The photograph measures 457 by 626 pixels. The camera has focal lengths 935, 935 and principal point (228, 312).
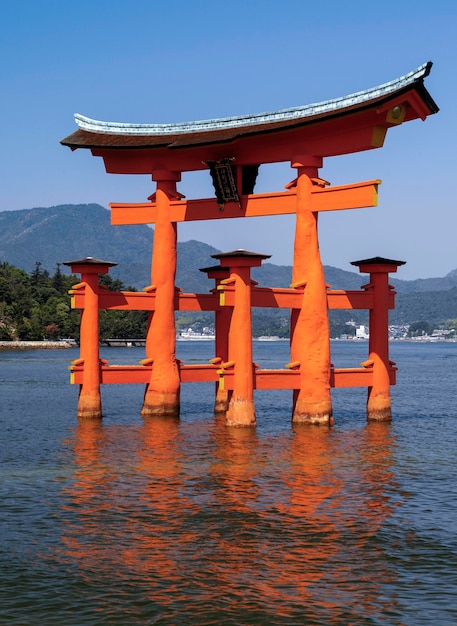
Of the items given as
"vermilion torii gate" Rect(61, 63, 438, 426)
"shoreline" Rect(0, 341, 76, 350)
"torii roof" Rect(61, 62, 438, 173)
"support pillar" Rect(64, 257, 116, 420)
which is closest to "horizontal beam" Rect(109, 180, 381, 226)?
"vermilion torii gate" Rect(61, 63, 438, 426)

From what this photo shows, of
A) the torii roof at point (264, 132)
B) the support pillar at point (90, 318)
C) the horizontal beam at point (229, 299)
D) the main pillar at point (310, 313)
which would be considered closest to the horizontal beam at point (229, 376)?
the support pillar at point (90, 318)

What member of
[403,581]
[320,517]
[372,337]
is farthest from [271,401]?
[403,581]

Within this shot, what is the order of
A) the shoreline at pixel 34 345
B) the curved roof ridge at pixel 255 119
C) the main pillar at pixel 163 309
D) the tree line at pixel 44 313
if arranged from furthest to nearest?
the tree line at pixel 44 313 → the shoreline at pixel 34 345 → the main pillar at pixel 163 309 → the curved roof ridge at pixel 255 119

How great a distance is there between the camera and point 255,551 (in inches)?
603

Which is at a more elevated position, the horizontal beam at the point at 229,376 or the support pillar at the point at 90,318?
the support pillar at the point at 90,318

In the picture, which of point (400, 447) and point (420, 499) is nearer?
point (420, 499)

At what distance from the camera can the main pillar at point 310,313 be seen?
29.6 meters

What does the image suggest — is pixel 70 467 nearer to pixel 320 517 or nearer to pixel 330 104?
pixel 320 517

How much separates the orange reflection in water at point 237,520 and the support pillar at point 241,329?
5.07 ft

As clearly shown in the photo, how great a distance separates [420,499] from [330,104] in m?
14.4

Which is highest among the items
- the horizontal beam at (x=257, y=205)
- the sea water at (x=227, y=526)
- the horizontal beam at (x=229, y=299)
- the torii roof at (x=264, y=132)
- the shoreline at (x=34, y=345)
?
the torii roof at (x=264, y=132)

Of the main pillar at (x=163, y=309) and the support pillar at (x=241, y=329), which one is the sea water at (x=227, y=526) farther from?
the main pillar at (x=163, y=309)

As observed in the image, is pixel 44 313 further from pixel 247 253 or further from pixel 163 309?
pixel 247 253

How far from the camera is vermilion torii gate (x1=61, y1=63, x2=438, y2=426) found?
28469mm
